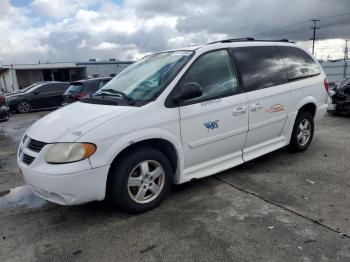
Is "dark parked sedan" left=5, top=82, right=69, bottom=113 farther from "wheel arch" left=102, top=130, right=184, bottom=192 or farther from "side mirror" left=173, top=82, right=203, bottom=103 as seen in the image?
"side mirror" left=173, top=82, right=203, bottom=103

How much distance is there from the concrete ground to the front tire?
156 mm

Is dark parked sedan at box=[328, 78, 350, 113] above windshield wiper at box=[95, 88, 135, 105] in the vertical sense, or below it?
below

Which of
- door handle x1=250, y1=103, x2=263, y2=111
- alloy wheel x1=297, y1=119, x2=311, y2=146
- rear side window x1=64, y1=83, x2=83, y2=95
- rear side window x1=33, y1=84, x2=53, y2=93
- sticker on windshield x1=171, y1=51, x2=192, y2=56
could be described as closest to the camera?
sticker on windshield x1=171, y1=51, x2=192, y2=56

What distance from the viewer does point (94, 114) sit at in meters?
3.80

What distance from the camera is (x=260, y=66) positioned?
198 inches

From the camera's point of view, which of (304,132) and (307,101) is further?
(304,132)

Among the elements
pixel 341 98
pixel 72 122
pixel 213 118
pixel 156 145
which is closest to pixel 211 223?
pixel 156 145

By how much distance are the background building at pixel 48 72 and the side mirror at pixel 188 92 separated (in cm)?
3714

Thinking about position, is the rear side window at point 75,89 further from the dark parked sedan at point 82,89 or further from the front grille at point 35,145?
the front grille at point 35,145

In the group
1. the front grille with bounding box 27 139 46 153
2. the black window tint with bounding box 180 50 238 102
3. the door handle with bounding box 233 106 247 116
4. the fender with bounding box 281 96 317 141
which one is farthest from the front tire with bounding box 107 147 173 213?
the fender with bounding box 281 96 317 141

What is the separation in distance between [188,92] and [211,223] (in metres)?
1.43

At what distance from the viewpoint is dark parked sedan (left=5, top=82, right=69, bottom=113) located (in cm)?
1653

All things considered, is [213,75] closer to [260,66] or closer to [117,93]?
[260,66]

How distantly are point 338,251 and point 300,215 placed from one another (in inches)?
27.1
